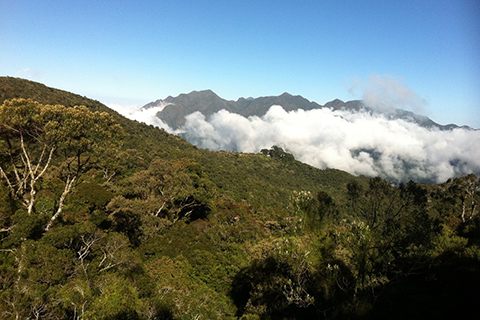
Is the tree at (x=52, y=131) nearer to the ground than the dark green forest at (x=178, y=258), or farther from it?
farther from it

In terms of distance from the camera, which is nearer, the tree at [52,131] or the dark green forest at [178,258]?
the dark green forest at [178,258]

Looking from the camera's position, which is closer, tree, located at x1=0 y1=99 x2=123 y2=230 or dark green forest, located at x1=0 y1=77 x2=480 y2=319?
dark green forest, located at x1=0 y1=77 x2=480 y2=319

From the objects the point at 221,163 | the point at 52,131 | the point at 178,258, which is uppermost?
the point at 52,131

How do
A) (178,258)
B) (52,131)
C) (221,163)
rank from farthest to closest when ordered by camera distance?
(221,163), (178,258), (52,131)

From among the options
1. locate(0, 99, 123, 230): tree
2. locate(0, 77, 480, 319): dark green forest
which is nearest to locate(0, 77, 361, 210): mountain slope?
locate(0, 77, 480, 319): dark green forest

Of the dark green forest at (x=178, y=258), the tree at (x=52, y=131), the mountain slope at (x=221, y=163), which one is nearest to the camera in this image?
the dark green forest at (x=178, y=258)

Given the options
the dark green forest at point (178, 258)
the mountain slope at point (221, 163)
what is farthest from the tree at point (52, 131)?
the mountain slope at point (221, 163)

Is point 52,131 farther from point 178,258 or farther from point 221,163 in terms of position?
point 221,163

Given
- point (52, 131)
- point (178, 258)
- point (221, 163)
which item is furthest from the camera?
point (221, 163)

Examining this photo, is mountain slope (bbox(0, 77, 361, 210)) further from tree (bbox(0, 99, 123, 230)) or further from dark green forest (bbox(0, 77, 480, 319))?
tree (bbox(0, 99, 123, 230))

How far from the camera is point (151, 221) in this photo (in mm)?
27125

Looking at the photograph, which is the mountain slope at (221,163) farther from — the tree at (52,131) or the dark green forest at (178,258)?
the tree at (52,131)

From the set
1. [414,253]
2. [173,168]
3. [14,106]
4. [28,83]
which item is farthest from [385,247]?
[28,83]

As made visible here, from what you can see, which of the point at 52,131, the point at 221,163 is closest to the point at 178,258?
the point at 52,131
